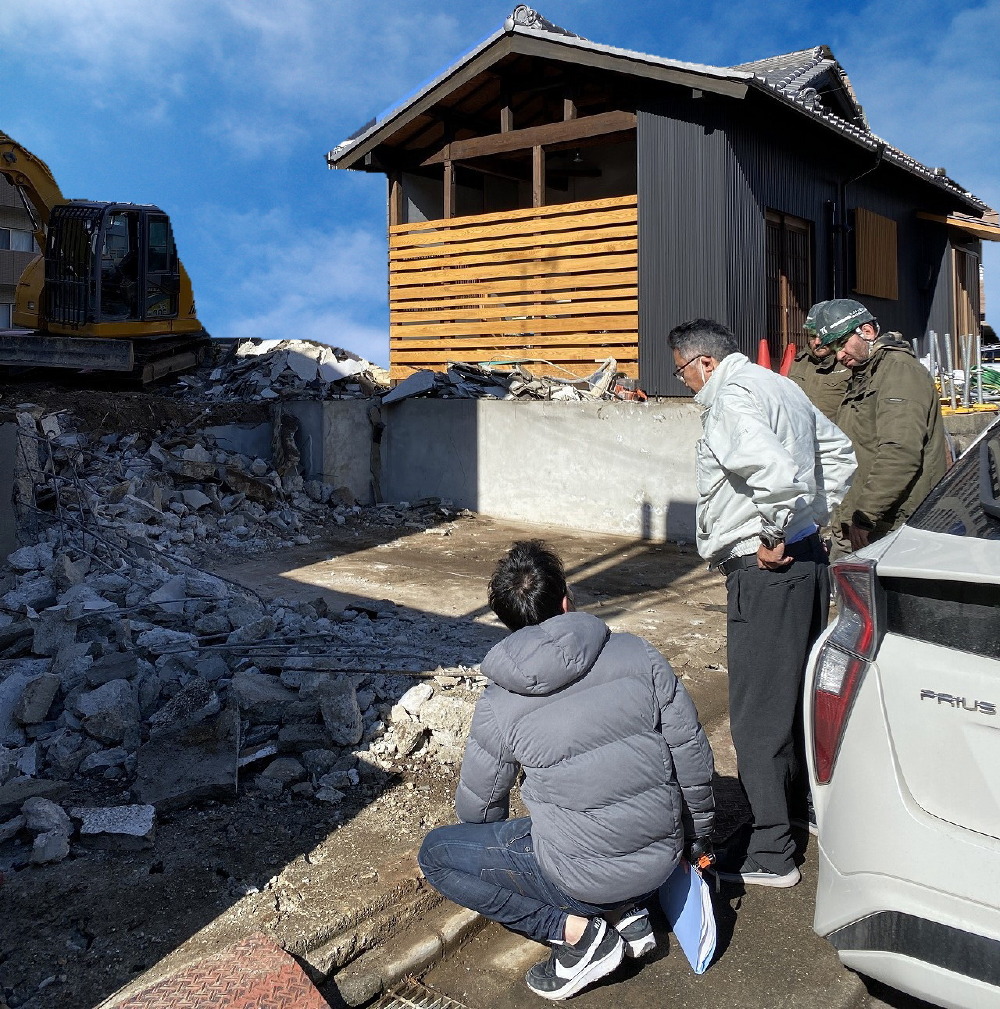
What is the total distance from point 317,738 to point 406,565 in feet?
17.8

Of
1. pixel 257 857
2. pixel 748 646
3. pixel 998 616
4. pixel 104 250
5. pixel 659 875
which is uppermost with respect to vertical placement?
pixel 104 250

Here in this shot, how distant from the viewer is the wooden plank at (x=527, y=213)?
13.4 metres

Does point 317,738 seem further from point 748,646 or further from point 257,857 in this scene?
point 748,646

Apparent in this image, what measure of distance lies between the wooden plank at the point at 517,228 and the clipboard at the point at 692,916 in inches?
452

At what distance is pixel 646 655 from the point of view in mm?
2822

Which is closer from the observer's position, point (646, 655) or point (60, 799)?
point (646, 655)

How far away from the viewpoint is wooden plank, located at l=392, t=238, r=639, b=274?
530 inches

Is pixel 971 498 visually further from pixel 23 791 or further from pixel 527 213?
pixel 527 213

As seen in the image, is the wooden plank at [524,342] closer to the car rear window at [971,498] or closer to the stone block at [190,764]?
the stone block at [190,764]

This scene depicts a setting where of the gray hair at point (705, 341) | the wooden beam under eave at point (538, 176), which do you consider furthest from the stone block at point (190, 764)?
the wooden beam under eave at point (538, 176)

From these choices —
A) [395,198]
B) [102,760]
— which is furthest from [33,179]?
[102,760]

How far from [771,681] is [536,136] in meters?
12.4

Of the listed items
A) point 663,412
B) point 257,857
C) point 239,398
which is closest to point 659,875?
point 257,857

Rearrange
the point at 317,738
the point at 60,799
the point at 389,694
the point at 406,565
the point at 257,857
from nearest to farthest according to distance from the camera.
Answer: the point at 257,857 → the point at 60,799 → the point at 317,738 → the point at 389,694 → the point at 406,565
